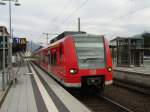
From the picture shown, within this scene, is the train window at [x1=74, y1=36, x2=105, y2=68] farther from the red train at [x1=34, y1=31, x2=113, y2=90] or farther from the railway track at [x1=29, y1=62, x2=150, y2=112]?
the railway track at [x1=29, y1=62, x2=150, y2=112]

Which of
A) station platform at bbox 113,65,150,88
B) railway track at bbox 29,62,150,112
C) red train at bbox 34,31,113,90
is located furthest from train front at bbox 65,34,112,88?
station platform at bbox 113,65,150,88

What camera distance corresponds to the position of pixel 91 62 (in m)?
15.3

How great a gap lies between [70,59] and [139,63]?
33.4 metres

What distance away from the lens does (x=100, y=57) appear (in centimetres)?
1551

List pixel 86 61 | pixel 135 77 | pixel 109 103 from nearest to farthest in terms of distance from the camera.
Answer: pixel 109 103 → pixel 86 61 → pixel 135 77

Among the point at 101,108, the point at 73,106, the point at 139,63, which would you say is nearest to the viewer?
the point at 73,106

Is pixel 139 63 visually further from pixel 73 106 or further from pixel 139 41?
pixel 73 106

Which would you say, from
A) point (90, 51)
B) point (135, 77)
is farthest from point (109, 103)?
point (135, 77)

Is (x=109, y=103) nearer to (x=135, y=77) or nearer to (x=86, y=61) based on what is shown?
(x=86, y=61)

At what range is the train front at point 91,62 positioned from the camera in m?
15.0

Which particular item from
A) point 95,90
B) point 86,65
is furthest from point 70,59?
point 95,90

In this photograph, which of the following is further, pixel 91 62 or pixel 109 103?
pixel 91 62

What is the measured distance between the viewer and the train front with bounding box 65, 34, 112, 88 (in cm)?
1498

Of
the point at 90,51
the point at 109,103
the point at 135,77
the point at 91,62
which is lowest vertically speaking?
the point at 109,103
